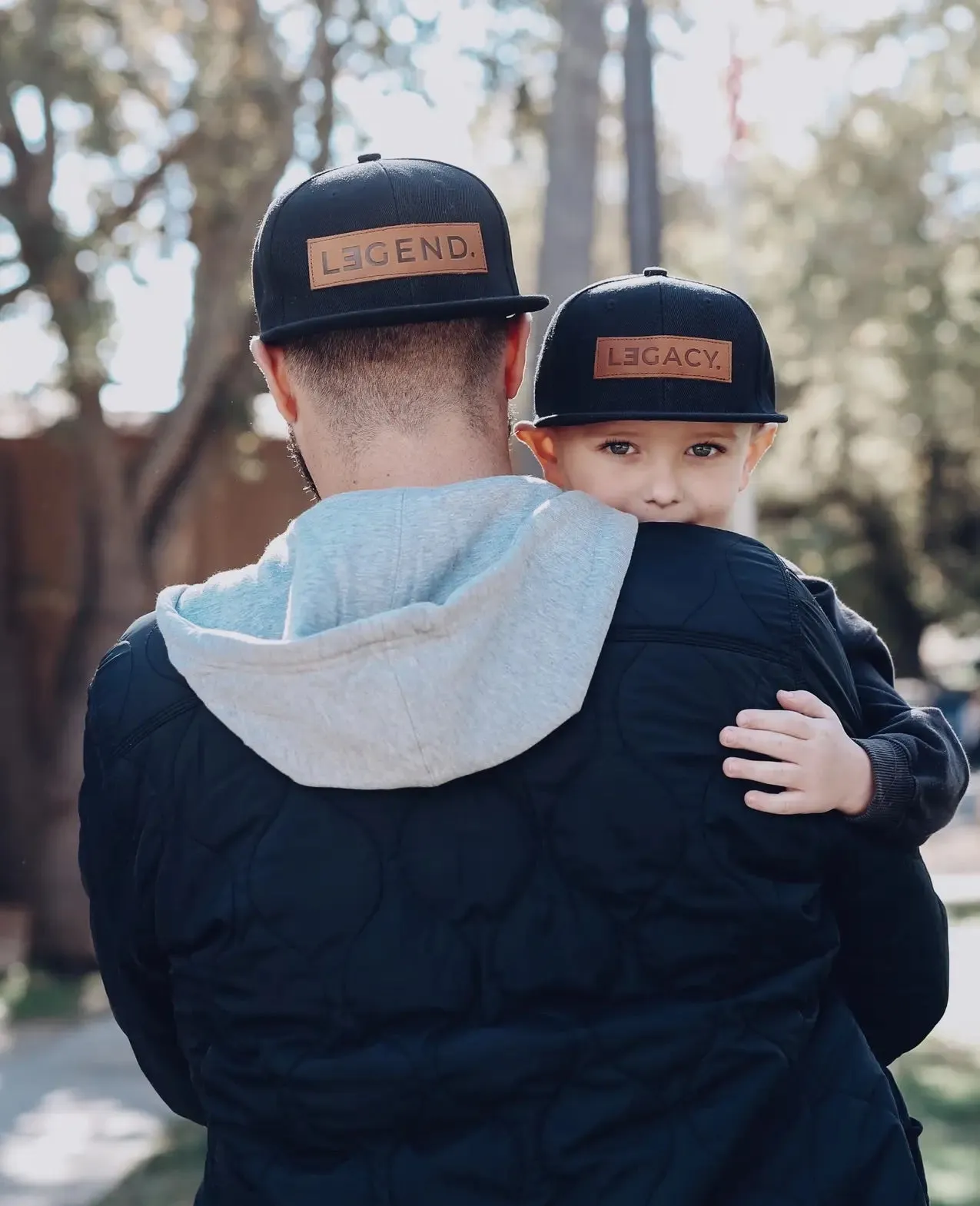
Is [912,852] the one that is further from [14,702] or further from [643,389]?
[14,702]

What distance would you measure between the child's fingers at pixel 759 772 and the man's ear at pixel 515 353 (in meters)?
0.42

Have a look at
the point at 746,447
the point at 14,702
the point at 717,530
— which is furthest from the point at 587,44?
the point at 14,702

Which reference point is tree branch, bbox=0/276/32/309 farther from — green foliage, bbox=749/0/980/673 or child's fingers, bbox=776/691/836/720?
child's fingers, bbox=776/691/836/720

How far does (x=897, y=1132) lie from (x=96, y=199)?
7.29 m

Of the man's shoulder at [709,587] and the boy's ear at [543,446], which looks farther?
the boy's ear at [543,446]

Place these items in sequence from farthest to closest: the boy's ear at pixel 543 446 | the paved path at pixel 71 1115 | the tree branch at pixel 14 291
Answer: the tree branch at pixel 14 291 < the paved path at pixel 71 1115 < the boy's ear at pixel 543 446

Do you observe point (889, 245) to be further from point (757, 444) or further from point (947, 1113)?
A: point (757, 444)

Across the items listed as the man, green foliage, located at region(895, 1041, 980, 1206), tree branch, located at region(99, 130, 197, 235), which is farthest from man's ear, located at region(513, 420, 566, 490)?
tree branch, located at region(99, 130, 197, 235)

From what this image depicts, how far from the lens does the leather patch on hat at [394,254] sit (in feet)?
4.83

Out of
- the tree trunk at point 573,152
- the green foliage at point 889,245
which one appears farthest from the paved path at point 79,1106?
the green foliage at point 889,245

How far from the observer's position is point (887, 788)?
1.52 metres

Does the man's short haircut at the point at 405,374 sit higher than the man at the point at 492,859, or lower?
higher

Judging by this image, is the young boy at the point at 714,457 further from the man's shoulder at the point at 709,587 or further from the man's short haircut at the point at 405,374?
the man's short haircut at the point at 405,374

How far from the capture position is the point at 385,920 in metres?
1.37
